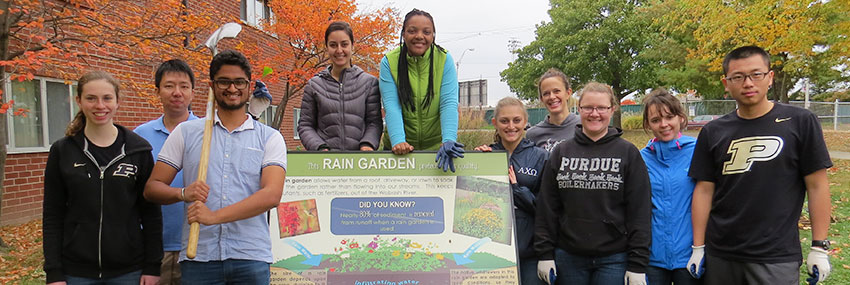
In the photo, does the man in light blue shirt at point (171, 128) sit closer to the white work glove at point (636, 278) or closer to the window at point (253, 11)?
the white work glove at point (636, 278)

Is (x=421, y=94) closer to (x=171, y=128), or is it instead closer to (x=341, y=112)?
(x=341, y=112)

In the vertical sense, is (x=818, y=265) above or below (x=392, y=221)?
below

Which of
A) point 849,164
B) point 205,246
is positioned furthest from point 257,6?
point 849,164

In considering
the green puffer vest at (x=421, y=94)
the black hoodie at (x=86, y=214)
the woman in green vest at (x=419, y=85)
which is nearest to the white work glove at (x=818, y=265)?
the woman in green vest at (x=419, y=85)

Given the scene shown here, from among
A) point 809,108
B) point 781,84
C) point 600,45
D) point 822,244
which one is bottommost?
point 822,244

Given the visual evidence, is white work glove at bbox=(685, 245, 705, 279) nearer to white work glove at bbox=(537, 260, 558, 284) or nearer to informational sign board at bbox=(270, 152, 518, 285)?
white work glove at bbox=(537, 260, 558, 284)

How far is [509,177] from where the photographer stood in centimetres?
344

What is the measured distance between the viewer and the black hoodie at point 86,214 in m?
2.62

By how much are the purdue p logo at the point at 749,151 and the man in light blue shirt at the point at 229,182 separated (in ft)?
8.45

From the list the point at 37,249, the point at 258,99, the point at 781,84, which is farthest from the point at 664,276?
the point at 781,84

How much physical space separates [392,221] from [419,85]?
3.39 feet

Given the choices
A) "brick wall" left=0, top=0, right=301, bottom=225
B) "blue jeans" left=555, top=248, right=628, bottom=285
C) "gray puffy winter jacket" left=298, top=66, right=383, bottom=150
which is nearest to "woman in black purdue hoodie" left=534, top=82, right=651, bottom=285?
"blue jeans" left=555, top=248, right=628, bottom=285

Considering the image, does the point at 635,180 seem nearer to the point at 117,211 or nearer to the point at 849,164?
the point at 117,211

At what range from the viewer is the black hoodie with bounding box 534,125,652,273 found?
3051 mm
